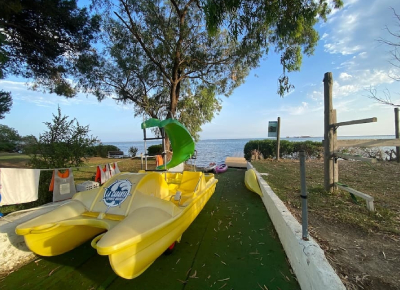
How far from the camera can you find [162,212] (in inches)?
107

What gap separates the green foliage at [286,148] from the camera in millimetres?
13883

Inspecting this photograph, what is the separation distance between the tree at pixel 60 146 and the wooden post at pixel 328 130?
6058 millimetres

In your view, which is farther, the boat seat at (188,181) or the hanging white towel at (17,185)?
the boat seat at (188,181)

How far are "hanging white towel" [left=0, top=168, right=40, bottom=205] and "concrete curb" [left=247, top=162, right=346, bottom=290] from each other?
4344 mm

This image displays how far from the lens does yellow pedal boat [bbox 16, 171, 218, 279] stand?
205 cm

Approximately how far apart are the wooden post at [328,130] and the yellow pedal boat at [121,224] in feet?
11.1

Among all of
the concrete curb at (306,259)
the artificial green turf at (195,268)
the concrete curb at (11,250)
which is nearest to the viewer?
the concrete curb at (306,259)

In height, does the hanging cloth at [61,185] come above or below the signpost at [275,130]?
below

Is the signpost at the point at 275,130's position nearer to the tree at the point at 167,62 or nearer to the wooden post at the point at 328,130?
the tree at the point at 167,62

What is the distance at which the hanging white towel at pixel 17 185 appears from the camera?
3260mm

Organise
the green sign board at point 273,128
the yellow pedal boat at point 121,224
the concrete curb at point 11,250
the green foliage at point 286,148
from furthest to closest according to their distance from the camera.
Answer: the green foliage at point 286,148 → the green sign board at point 273,128 → the concrete curb at point 11,250 → the yellow pedal boat at point 121,224

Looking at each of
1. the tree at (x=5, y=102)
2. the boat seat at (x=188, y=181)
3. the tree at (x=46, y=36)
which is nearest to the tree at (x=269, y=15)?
the boat seat at (x=188, y=181)

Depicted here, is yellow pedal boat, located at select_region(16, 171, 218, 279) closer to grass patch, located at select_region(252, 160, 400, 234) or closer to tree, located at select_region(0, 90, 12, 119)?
grass patch, located at select_region(252, 160, 400, 234)

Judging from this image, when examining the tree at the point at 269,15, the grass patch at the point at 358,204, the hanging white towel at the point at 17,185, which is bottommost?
the grass patch at the point at 358,204
